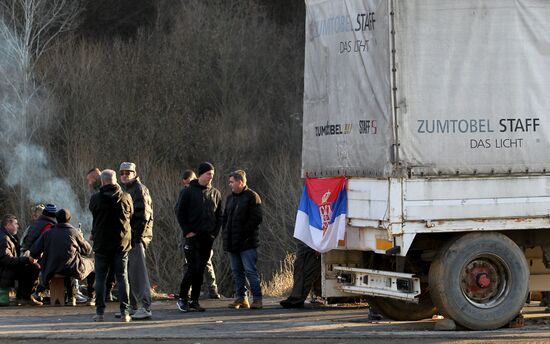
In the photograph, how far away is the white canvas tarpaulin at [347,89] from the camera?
12984 millimetres

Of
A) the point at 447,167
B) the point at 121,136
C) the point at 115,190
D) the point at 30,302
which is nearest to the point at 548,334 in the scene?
the point at 447,167

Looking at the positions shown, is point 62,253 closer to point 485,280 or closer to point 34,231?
point 34,231

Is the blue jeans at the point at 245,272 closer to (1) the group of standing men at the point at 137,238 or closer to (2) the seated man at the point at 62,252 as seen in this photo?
(1) the group of standing men at the point at 137,238

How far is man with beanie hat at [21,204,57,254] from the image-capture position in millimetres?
17750

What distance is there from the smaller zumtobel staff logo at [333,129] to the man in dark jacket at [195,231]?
2346mm

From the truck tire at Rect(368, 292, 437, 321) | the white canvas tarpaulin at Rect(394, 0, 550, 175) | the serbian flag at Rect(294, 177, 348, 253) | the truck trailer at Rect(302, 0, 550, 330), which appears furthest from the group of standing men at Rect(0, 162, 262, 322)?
the white canvas tarpaulin at Rect(394, 0, 550, 175)

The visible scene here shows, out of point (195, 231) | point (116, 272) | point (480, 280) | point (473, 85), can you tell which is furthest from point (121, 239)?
point (473, 85)

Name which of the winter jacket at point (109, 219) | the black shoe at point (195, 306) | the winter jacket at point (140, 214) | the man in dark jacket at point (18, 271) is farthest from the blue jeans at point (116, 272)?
the man in dark jacket at point (18, 271)

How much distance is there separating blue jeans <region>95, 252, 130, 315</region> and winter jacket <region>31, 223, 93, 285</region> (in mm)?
2617

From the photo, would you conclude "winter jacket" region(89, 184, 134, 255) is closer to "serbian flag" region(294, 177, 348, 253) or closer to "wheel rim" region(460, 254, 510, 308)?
"serbian flag" region(294, 177, 348, 253)

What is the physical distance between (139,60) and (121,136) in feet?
16.2

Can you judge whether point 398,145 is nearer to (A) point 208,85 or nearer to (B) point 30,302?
(B) point 30,302

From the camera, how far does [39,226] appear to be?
17766 millimetres

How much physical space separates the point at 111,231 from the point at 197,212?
1.98 meters
